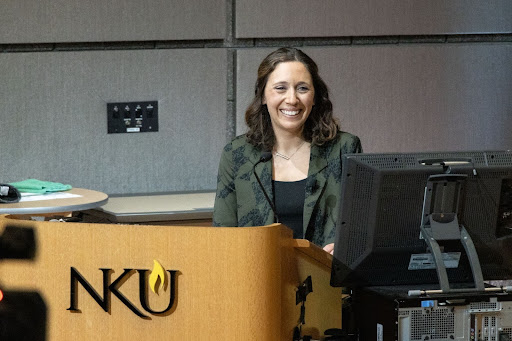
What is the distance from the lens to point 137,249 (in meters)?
1.69

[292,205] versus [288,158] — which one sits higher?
[288,158]

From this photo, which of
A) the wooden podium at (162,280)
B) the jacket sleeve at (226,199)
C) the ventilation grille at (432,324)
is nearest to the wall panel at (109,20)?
the jacket sleeve at (226,199)

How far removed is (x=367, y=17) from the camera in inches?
164

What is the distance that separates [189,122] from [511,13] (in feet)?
5.99

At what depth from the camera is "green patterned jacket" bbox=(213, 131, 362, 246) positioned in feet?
8.14

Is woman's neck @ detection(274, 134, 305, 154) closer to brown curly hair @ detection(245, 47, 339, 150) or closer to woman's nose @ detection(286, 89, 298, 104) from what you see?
brown curly hair @ detection(245, 47, 339, 150)

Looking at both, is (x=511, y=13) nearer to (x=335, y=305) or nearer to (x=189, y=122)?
(x=189, y=122)

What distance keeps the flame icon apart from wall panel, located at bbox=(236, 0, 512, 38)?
2.53 metres

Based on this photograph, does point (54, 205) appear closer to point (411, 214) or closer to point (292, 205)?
point (292, 205)

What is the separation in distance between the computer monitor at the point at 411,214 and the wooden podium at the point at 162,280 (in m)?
0.13

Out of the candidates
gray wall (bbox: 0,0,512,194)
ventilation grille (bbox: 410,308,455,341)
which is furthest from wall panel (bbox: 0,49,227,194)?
ventilation grille (bbox: 410,308,455,341)

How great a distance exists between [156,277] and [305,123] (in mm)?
1157

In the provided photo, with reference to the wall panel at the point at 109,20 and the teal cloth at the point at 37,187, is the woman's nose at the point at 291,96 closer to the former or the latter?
Answer: the teal cloth at the point at 37,187

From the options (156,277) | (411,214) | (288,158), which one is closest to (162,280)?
(156,277)
